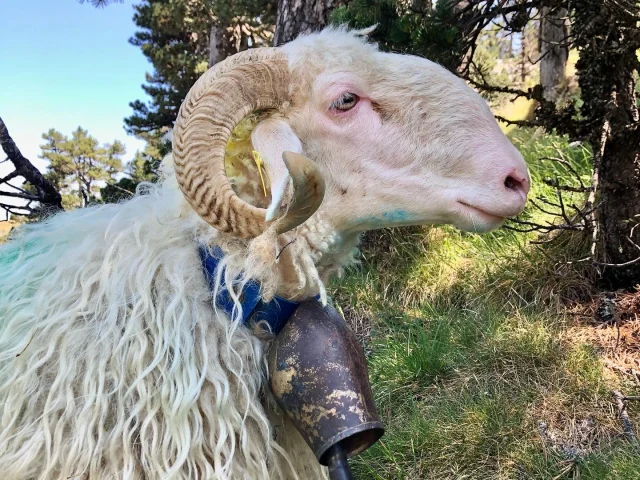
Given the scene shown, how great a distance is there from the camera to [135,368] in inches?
56.5

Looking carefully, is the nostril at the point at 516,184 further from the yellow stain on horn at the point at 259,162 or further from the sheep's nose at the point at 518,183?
the yellow stain on horn at the point at 259,162

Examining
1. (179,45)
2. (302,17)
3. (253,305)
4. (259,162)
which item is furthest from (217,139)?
(179,45)

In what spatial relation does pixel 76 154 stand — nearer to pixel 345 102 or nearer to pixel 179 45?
pixel 179 45

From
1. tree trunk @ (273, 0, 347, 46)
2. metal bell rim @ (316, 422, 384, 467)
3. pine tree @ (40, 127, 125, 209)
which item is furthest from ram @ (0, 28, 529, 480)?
pine tree @ (40, 127, 125, 209)

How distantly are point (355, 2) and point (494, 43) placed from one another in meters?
13.3

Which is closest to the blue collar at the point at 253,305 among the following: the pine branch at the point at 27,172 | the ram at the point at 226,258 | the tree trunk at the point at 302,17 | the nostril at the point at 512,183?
the ram at the point at 226,258

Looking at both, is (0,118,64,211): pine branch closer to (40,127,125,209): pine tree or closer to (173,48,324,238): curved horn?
(173,48,324,238): curved horn

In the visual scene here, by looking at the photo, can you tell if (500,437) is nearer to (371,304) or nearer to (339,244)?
(339,244)

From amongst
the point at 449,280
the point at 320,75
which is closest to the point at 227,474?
the point at 320,75

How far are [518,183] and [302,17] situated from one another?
3.22 metres

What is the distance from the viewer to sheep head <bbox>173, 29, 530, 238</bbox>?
1440mm

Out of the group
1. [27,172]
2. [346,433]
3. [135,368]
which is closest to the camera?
[346,433]

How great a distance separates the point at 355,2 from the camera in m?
2.71

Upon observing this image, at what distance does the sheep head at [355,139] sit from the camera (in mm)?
1440
